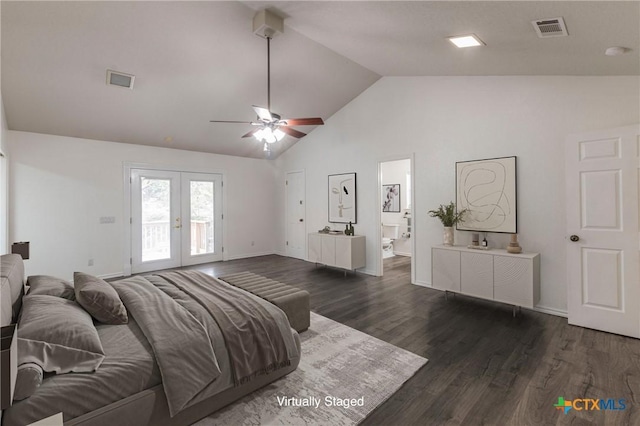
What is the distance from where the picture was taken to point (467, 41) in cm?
285

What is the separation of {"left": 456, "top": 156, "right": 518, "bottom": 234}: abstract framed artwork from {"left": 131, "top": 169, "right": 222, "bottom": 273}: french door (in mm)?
5145

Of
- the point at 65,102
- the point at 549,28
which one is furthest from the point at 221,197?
the point at 549,28

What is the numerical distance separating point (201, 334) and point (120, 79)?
3.84m

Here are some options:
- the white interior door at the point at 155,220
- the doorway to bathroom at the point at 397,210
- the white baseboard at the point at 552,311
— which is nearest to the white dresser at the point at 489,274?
the white baseboard at the point at 552,311

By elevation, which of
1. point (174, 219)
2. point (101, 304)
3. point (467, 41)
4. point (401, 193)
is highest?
point (467, 41)

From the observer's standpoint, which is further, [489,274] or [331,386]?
[489,274]

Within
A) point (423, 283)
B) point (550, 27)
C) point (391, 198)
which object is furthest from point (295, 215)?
point (550, 27)

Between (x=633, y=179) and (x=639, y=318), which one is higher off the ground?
(x=633, y=179)

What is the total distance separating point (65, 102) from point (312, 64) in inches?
141

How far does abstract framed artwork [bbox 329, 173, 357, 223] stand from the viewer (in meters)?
5.94

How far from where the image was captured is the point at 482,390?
218 centimetres

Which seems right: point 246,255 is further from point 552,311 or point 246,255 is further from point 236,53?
point 552,311

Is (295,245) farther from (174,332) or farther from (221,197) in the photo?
(174,332)

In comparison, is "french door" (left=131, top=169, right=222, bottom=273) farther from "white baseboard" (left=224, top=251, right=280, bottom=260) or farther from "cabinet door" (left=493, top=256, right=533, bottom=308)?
"cabinet door" (left=493, top=256, right=533, bottom=308)
